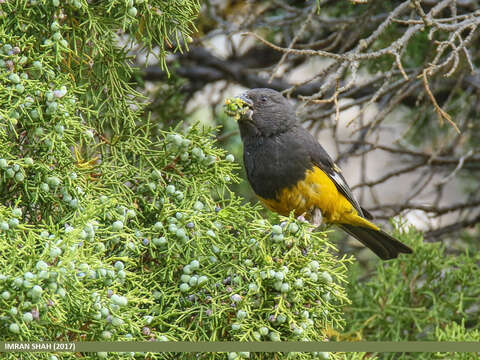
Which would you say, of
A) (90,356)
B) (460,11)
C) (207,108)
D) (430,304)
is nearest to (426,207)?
(430,304)

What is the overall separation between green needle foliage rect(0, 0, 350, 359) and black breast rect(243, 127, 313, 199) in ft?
2.78

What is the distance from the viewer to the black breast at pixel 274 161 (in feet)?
10.2

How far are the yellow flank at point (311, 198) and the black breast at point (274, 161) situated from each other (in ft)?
0.13

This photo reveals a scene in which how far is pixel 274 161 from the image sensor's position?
3.10 m

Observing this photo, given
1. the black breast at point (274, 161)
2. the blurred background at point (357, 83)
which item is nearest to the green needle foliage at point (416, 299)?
the blurred background at point (357, 83)

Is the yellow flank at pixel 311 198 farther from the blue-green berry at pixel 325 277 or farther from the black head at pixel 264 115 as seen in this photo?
the blue-green berry at pixel 325 277

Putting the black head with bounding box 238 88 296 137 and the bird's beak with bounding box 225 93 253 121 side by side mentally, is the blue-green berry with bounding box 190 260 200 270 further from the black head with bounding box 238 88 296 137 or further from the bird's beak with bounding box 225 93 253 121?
the black head with bounding box 238 88 296 137

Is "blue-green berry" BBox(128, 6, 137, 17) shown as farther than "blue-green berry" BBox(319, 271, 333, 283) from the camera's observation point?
Yes

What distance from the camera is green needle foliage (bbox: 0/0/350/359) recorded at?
6.00 feet

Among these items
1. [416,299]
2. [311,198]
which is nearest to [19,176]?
[311,198]

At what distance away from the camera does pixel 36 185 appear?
2.00m

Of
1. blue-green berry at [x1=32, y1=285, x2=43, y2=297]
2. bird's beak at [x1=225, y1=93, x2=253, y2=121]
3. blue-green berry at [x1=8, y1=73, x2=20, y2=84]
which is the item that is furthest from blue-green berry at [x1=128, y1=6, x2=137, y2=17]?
blue-green berry at [x1=32, y1=285, x2=43, y2=297]

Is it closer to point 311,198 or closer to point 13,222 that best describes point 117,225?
point 13,222

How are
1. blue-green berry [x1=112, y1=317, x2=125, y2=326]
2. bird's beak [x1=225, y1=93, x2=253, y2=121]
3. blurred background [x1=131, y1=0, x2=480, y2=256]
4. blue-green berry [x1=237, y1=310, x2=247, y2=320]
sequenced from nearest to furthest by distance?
blue-green berry [x1=112, y1=317, x2=125, y2=326] → blue-green berry [x1=237, y1=310, x2=247, y2=320] → bird's beak [x1=225, y1=93, x2=253, y2=121] → blurred background [x1=131, y1=0, x2=480, y2=256]
